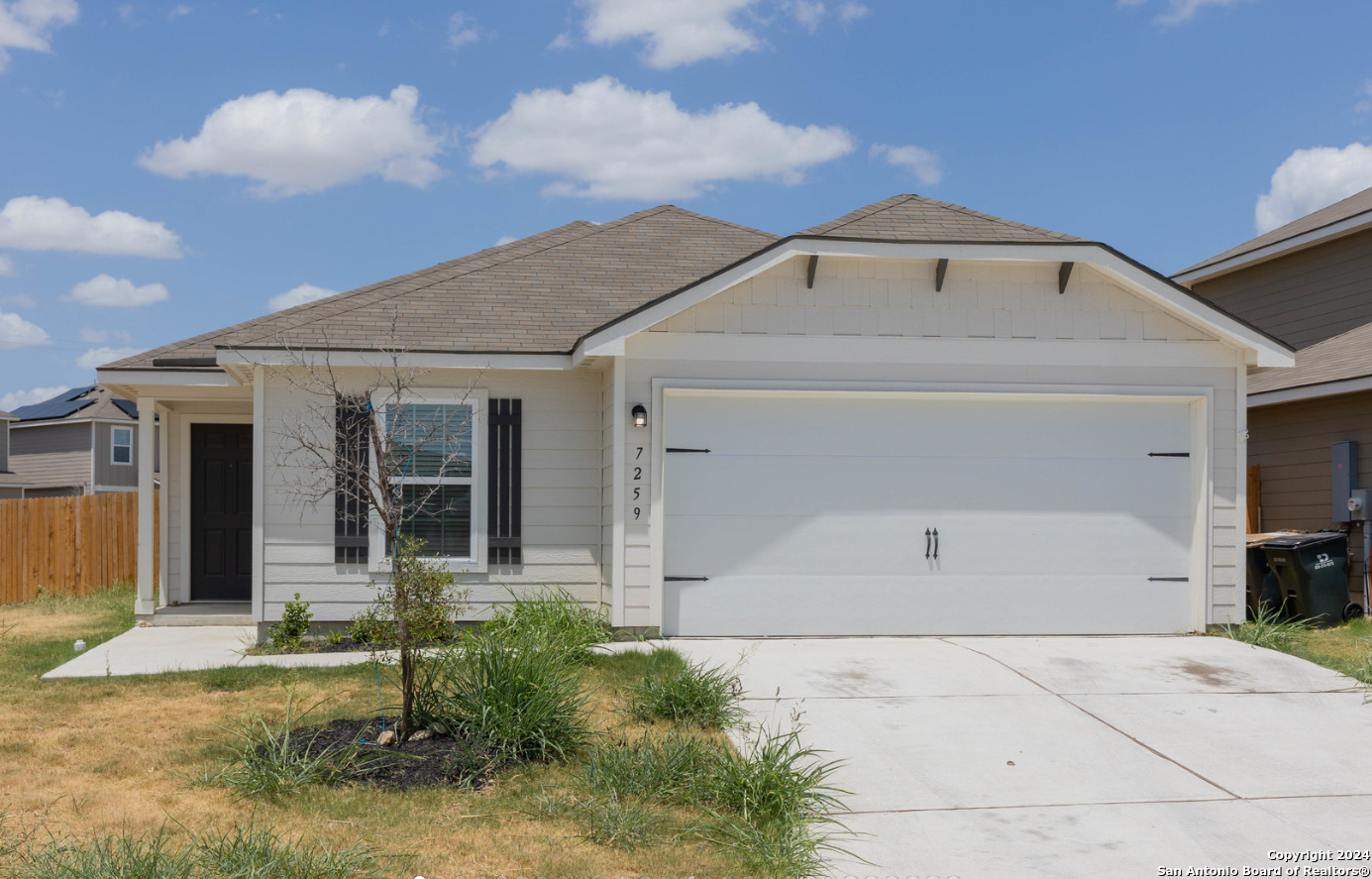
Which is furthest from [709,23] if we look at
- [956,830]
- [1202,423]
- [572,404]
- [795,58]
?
[956,830]

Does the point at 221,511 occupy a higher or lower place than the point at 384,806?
higher

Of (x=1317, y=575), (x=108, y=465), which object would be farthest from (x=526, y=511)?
(x=108, y=465)

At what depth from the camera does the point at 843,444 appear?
952 cm

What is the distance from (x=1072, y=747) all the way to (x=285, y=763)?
4446mm

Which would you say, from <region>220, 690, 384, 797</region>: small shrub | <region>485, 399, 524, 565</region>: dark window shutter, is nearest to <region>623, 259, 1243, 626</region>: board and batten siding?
<region>485, 399, 524, 565</region>: dark window shutter

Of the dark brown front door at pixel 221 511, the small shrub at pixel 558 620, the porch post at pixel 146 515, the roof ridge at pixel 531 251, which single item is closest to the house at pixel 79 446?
the dark brown front door at pixel 221 511

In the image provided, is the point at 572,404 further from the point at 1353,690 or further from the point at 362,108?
the point at 362,108

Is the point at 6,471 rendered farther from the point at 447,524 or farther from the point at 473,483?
the point at 473,483

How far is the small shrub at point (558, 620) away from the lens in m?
7.97

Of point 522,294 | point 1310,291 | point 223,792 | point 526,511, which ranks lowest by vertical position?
point 223,792

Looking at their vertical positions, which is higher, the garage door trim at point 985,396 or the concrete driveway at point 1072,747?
the garage door trim at point 985,396

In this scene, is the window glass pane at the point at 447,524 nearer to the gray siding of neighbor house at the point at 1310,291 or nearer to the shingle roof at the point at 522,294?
the shingle roof at the point at 522,294

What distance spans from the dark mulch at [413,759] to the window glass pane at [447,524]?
12.2 ft

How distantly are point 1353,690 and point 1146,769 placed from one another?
9.08 ft
